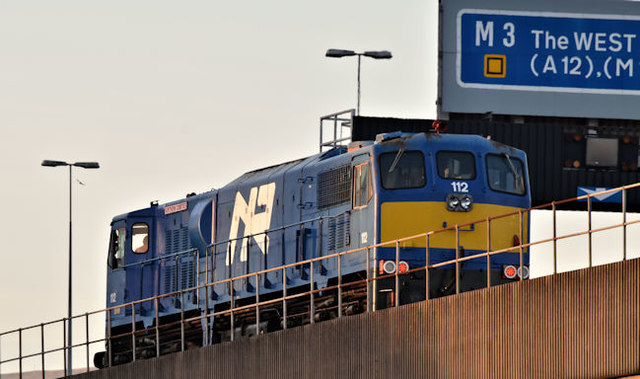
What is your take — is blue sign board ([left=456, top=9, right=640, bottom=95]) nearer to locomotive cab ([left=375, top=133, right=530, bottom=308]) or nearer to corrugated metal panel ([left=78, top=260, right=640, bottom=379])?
locomotive cab ([left=375, top=133, right=530, bottom=308])

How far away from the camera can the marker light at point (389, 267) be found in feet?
95.9

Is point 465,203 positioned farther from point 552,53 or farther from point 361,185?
point 552,53

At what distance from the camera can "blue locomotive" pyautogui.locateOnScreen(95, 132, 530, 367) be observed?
2986 cm

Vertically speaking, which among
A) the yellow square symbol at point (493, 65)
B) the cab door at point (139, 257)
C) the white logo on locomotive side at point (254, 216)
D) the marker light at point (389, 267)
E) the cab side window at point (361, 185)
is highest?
the yellow square symbol at point (493, 65)

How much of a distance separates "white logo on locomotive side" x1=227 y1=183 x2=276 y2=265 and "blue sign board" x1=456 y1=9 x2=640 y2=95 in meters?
16.7

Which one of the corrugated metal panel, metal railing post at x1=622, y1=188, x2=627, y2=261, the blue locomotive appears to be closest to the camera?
metal railing post at x1=622, y1=188, x2=627, y2=261

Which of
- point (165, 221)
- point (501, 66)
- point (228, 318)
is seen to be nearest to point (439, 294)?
point (228, 318)

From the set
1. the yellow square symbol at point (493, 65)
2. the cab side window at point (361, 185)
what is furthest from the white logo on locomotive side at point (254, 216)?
the yellow square symbol at point (493, 65)

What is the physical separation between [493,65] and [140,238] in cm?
1539

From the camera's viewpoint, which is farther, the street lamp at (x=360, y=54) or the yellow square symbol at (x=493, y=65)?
the yellow square symbol at (x=493, y=65)

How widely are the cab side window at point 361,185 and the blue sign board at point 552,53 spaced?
66.6 feet

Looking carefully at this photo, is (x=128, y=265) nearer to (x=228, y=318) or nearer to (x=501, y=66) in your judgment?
(x=228, y=318)

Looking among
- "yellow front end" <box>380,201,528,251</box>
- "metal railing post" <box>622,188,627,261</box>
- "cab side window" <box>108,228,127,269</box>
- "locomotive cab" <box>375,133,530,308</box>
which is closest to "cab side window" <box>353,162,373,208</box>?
"locomotive cab" <box>375,133,530,308</box>

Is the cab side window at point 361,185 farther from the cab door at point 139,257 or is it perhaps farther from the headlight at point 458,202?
the cab door at point 139,257
